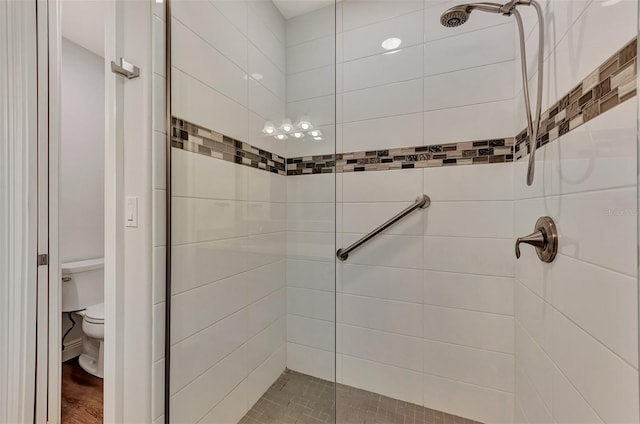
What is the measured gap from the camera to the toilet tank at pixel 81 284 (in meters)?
1.86

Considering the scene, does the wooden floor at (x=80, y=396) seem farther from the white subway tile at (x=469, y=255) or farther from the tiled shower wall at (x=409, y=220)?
the white subway tile at (x=469, y=255)

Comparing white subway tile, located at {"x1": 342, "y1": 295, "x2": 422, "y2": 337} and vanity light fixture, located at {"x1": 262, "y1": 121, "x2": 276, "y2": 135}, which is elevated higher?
vanity light fixture, located at {"x1": 262, "y1": 121, "x2": 276, "y2": 135}

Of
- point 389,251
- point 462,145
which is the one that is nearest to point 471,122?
point 462,145

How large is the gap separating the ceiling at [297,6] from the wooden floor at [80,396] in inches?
89.5

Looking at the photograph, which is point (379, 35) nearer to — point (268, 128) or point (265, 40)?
point (265, 40)

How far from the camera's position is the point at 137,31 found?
96 cm

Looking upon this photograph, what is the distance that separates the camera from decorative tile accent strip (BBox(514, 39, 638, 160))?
0.52 m

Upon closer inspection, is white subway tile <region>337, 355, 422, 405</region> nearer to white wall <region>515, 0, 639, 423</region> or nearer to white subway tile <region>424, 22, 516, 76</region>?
white wall <region>515, 0, 639, 423</region>

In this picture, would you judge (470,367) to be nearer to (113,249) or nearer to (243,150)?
(243,150)

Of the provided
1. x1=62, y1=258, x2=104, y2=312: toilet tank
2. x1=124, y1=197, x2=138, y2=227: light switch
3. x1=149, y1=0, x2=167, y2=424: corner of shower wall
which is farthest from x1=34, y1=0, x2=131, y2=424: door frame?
x1=62, y1=258, x2=104, y2=312: toilet tank

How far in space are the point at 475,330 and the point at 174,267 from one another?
139 cm

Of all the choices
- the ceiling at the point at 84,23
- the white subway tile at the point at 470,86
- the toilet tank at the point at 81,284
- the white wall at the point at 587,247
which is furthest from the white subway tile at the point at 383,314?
the ceiling at the point at 84,23

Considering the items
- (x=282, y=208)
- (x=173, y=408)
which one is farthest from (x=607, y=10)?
(x=173, y=408)

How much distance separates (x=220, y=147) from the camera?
1.12 m
